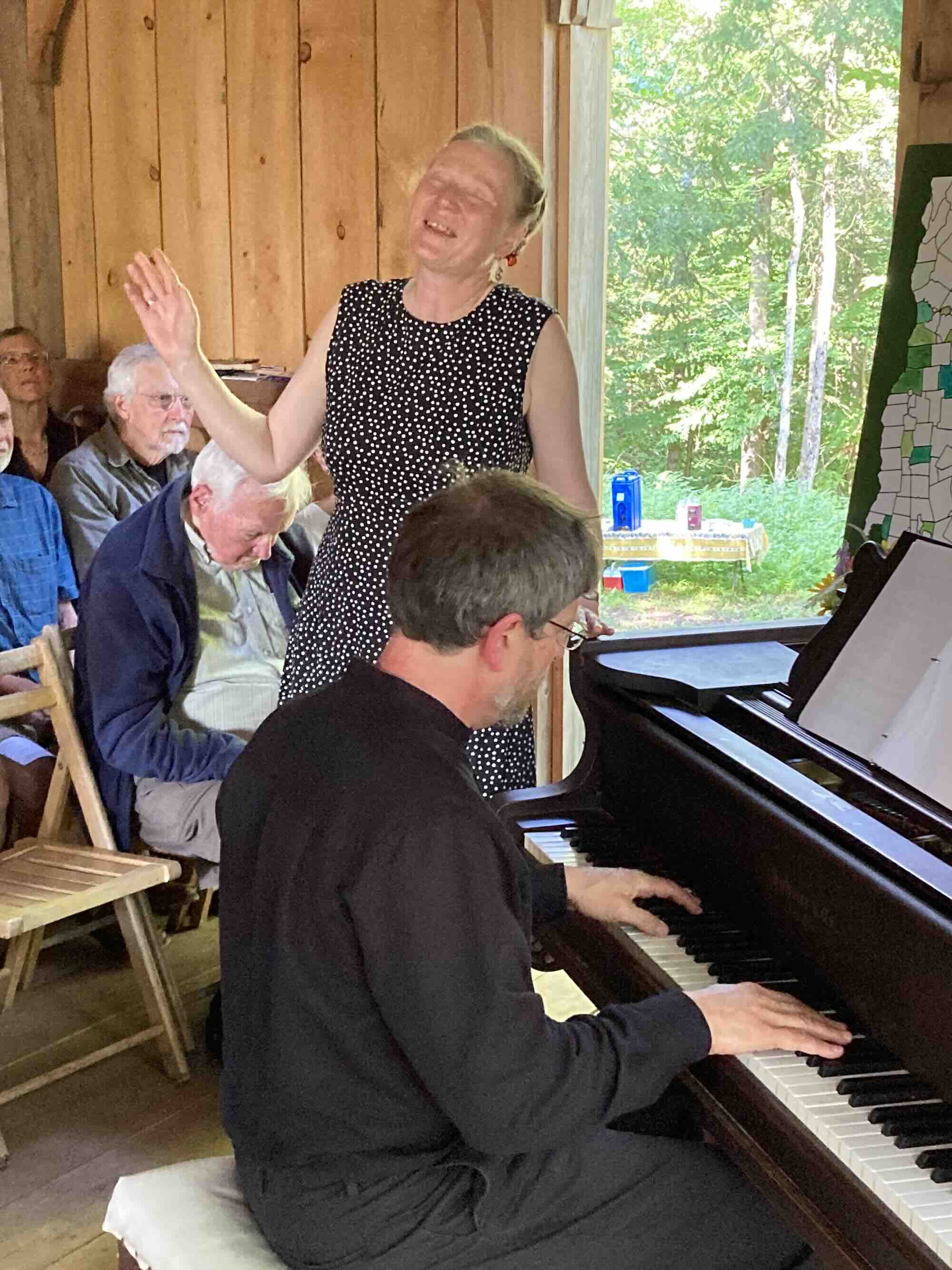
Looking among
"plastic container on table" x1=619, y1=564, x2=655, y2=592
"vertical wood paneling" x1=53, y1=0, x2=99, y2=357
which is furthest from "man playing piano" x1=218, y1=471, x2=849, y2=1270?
"plastic container on table" x1=619, y1=564, x2=655, y2=592

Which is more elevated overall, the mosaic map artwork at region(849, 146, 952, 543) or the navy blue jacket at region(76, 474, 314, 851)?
the mosaic map artwork at region(849, 146, 952, 543)

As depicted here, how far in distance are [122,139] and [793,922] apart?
3.34 m

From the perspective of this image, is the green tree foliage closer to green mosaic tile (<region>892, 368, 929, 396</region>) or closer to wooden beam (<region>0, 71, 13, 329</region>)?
wooden beam (<region>0, 71, 13, 329</region>)

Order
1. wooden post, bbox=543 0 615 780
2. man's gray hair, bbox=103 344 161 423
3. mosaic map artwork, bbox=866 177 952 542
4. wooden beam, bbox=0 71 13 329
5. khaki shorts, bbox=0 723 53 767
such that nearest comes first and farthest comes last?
1. mosaic map artwork, bbox=866 177 952 542
2. khaki shorts, bbox=0 723 53 767
3. wooden post, bbox=543 0 615 780
4. man's gray hair, bbox=103 344 161 423
5. wooden beam, bbox=0 71 13 329

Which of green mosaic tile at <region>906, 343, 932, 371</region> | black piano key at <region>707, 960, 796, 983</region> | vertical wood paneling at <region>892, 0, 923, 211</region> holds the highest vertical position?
vertical wood paneling at <region>892, 0, 923, 211</region>

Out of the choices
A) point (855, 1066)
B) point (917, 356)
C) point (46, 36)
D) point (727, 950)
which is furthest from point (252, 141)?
point (855, 1066)

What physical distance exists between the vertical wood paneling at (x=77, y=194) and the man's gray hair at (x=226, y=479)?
165 cm

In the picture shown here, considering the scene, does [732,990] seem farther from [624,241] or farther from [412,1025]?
[624,241]

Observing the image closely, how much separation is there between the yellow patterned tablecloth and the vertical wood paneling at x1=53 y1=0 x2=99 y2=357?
140 inches

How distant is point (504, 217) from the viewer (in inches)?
85.4

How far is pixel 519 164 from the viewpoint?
7.07 feet

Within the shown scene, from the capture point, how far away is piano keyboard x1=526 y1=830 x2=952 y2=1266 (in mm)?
1018

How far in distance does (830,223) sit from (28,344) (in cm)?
557

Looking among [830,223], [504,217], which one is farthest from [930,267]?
[830,223]
